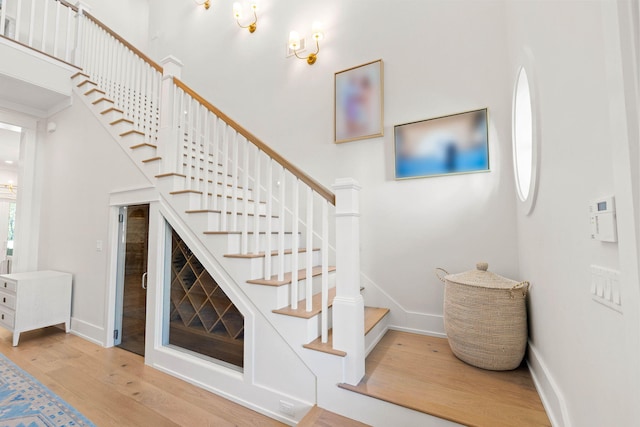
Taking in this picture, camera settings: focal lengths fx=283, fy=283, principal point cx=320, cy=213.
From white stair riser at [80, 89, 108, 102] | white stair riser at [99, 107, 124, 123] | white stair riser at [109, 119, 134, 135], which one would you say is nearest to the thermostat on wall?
white stair riser at [109, 119, 134, 135]

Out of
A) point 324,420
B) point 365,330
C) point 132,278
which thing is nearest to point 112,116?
point 132,278

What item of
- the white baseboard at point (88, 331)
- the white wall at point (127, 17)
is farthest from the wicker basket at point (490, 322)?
the white wall at point (127, 17)

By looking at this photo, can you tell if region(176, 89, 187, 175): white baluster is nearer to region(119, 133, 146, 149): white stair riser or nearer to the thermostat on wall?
region(119, 133, 146, 149): white stair riser

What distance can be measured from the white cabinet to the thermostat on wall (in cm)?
457

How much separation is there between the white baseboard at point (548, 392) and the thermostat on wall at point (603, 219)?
34.7 inches

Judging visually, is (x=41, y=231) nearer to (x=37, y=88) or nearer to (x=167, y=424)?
(x=37, y=88)

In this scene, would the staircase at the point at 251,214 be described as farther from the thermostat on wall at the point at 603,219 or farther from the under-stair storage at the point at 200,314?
the thermostat on wall at the point at 603,219

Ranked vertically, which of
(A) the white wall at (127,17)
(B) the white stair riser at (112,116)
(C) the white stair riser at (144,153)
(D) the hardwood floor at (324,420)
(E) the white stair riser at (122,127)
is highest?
(A) the white wall at (127,17)

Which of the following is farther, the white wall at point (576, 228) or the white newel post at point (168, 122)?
the white newel post at point (168, 122)

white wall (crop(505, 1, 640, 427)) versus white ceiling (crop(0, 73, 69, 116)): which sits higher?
white ceiling (crop(0, 73, 69, 116))

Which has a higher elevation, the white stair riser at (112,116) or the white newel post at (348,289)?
the white stair riser at (112,116)

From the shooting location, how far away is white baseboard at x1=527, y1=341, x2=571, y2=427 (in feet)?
4.18

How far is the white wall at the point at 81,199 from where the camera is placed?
3.05 metres

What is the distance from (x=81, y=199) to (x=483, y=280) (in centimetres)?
429
